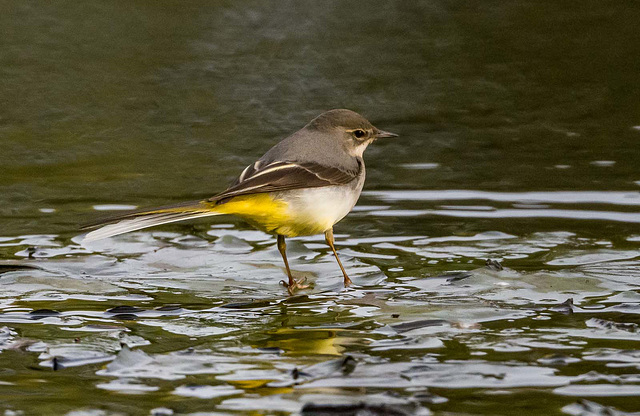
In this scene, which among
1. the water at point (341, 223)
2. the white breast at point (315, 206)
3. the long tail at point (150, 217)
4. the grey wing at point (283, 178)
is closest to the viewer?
the water at point (341, 223)

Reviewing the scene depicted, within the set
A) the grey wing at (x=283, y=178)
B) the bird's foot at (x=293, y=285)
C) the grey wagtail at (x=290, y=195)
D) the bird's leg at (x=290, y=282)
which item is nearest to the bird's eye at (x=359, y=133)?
the grey wagtail at (x=290, y=195)

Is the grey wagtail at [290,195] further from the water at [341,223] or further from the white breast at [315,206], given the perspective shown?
the water at [341,223]

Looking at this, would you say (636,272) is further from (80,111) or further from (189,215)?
(80,111)

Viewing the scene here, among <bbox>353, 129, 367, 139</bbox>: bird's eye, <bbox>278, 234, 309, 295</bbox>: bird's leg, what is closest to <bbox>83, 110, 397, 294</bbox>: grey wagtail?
<bbox>278, 234, 309, 295</bbox>: bird's leg

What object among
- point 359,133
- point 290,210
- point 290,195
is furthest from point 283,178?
point 359,133

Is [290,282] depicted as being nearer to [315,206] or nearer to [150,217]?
[315,206]

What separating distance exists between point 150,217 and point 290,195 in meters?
0.97

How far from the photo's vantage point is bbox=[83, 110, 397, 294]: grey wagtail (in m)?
6.57

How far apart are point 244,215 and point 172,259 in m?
0.89

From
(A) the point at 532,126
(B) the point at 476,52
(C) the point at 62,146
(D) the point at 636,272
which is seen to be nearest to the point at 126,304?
(D) the point at 636,272

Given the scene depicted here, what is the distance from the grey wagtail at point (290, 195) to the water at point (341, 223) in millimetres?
398

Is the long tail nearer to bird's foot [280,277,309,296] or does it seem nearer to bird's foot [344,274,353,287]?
bird's foot [280,277,309,296]

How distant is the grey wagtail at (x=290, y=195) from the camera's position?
21.5 ft

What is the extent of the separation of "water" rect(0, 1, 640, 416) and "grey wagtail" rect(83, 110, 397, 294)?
40cm
